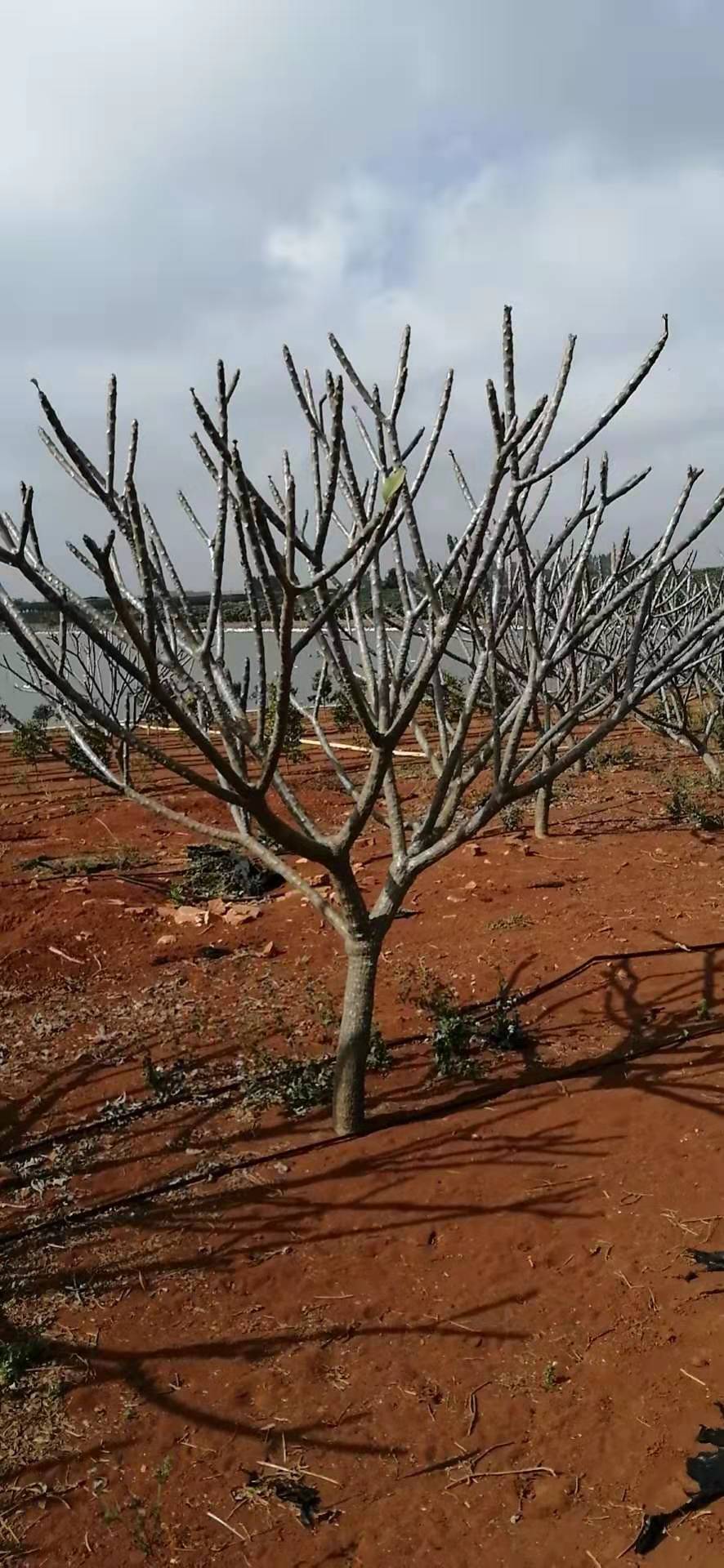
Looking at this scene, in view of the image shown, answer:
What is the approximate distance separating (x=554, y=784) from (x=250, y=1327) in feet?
27.7

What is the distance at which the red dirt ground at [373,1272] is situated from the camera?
200 cm

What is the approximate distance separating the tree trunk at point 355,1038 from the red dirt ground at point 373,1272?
12 cm

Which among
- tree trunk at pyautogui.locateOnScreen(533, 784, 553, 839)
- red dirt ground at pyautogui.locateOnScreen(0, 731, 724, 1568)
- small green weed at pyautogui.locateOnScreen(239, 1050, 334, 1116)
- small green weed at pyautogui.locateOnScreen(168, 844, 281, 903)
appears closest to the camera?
red dirt ground at pyautogui.locateOnScreen(0, 731, 724, 1568)

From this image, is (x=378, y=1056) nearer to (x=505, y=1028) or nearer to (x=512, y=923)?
(x=505, y=1028)

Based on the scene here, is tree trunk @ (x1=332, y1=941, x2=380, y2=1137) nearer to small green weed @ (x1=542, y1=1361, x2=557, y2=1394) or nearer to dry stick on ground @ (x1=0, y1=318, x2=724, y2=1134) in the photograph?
dry stick on ground @ (x1=0, y1=318, x2=724, y2=1134)

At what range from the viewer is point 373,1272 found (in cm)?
277

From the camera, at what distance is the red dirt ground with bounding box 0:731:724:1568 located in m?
2.00

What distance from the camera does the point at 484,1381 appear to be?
2330 mm

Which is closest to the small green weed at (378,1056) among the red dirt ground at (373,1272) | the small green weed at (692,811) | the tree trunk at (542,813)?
the red dirt ground at (373,1272)

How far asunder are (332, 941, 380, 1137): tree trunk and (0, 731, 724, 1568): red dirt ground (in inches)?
4.6

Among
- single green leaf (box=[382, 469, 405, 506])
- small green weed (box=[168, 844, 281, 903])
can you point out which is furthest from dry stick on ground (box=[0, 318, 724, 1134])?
small green weed (box=[168, 844, 281, 903])

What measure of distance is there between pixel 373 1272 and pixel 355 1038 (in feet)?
2.74

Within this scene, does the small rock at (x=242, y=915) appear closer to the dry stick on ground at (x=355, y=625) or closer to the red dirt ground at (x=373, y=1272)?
the red dirt ground at (x=373, y=1272)

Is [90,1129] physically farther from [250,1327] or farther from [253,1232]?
[250,1327]
